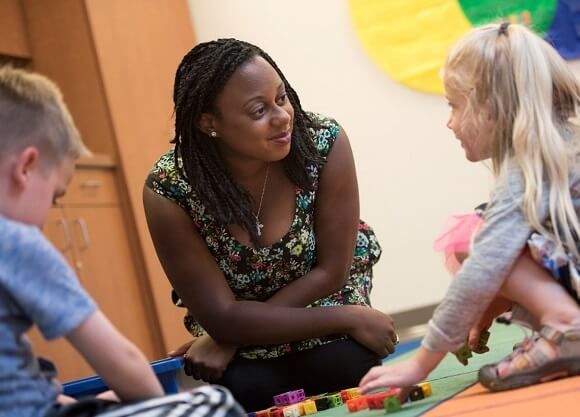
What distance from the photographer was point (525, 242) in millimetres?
1229

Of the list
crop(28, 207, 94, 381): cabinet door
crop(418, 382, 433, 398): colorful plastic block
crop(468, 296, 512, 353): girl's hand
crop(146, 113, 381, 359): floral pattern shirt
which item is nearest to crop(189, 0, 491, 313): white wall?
crop(28, 207, 94, 381): cabinet door

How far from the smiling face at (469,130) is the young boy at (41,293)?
1.93 ft

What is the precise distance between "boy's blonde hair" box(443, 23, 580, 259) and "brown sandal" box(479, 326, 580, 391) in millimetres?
127

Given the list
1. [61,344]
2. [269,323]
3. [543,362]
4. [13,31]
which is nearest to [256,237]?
[269,323]

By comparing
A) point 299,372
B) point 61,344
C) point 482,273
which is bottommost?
point 61,344

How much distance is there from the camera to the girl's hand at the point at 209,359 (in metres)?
1.80

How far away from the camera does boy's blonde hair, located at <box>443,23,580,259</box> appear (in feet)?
4.11

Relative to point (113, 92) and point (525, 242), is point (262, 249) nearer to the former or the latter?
point (525, 242)

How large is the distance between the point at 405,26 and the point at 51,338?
303 centimetres

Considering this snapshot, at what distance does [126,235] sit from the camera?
11.7 feet

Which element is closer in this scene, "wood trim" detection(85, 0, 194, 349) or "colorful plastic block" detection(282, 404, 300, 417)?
"colorful plastic block" detection(282, 404, 300, 417)

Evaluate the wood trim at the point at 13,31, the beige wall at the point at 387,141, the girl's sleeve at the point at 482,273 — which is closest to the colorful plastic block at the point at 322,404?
the girl's sleeve at the point at 482,273

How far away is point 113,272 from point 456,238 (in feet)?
6.97

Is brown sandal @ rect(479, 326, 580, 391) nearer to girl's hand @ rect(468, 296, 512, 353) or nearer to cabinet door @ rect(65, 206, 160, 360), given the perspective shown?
girl's hand @ rect(468, 296, 512, 353)
